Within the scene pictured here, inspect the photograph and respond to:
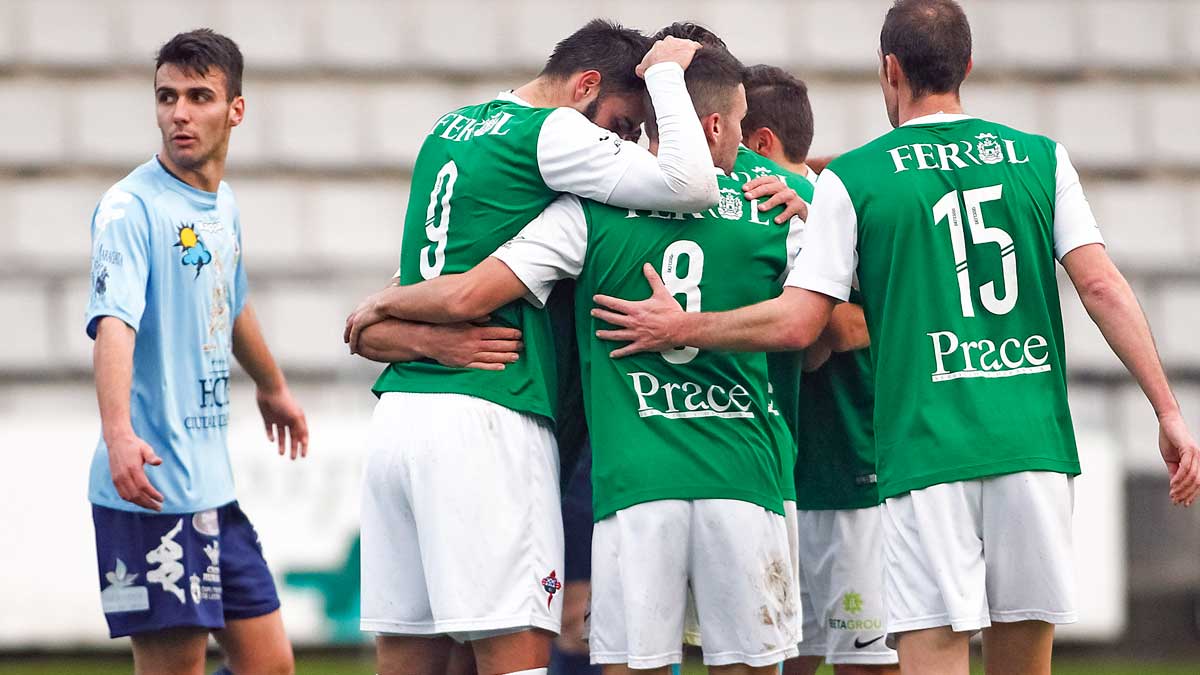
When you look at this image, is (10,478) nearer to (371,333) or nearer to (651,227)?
(371,333)

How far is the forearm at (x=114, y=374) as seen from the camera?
460 cm

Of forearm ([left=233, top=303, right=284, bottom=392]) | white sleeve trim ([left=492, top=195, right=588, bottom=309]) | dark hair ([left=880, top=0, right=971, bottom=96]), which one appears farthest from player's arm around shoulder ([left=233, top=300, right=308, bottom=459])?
dark hair ([left=880, top=0, right=971, bottom=96])

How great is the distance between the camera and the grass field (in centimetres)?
840

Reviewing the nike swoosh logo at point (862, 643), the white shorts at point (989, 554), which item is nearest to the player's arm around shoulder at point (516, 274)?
the white shorts at point (989, 554)

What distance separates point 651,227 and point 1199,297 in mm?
7423

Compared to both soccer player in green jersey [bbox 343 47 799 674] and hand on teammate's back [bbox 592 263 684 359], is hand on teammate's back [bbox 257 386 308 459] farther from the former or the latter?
hand on teammate's back [bbox 592 263 684 359]

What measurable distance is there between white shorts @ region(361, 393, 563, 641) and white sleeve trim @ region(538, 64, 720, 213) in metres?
0.62

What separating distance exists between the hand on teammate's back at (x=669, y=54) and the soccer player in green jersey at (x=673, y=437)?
1.14ft

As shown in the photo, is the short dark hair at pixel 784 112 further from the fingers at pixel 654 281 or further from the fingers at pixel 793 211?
the fingers at pixel 654 281

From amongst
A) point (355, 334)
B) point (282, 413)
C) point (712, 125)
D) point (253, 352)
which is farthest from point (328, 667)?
point (712, 125)

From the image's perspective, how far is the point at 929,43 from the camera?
13.8 feet

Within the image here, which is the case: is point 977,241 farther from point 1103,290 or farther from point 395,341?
point 395,341

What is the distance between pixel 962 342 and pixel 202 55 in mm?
2540

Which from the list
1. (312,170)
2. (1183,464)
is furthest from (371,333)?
(312,170)
